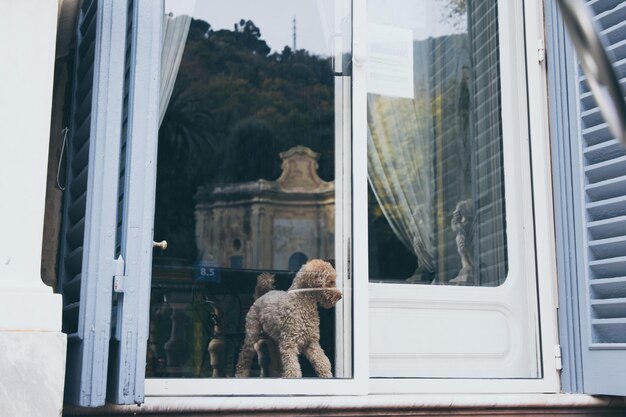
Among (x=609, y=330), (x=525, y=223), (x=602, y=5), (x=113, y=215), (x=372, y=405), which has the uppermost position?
(x=602, y=5)

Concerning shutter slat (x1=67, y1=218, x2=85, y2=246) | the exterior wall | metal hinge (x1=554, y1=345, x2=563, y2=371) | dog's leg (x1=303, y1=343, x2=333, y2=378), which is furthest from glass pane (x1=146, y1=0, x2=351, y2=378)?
metal hinge (x1=554, y1=345, x2=563, y2=371)

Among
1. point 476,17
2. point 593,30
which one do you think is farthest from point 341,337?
point 593,30

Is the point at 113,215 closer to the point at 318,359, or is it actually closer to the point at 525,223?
the point at 318,359

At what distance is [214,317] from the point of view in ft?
10.8

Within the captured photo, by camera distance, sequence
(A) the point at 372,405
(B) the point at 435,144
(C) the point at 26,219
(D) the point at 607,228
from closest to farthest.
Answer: (C) the point at 26,219
(A) the point at 372,405
(D) the point at 607,228
(B) the point at 435,144

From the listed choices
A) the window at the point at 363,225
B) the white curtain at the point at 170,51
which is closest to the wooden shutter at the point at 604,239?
the window at the point at 363,225

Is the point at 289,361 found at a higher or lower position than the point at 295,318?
lower

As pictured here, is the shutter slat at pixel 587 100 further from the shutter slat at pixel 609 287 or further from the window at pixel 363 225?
the shutter slat at pixel 609 287

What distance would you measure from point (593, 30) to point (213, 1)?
3.77 m

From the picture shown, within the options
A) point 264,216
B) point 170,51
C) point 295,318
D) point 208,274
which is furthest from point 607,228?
point 264,216

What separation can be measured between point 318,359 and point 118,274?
3.05ft

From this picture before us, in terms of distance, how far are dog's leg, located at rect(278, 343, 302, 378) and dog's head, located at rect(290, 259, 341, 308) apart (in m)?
0.21

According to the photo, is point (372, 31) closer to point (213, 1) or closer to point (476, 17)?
point (476, 17)

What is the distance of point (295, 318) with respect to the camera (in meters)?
3.26
